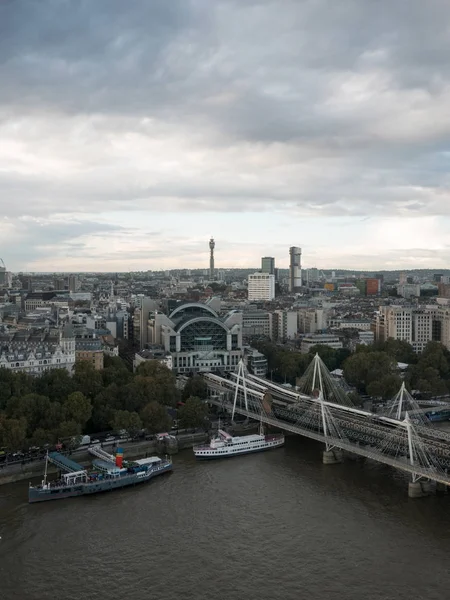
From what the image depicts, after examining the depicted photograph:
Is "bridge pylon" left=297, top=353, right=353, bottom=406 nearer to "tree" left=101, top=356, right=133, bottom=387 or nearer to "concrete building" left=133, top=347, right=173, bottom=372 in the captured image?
"tree" left=101, top=356, right=133, bottom=387

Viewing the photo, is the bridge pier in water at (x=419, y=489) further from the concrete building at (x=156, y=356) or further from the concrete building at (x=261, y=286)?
the concrete building at (x=261, y=286)

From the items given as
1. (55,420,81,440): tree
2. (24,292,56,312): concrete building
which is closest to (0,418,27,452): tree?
(55,420,81,440): tree

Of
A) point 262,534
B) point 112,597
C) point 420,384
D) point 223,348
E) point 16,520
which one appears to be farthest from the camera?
point 223,348

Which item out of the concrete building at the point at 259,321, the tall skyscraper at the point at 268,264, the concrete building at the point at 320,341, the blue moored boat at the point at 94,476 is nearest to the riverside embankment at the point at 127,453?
the blue moored boat at the point at 94,476

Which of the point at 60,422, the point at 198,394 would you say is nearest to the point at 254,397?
the point at 198,394

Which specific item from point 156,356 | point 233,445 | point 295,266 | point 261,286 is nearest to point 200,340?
point 156,356

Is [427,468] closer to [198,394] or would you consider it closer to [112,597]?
[112,597]
